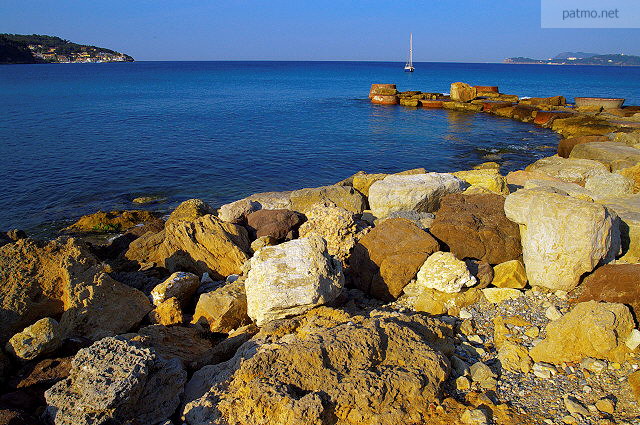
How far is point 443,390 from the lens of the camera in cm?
416

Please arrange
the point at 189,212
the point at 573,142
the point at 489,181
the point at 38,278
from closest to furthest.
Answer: the point at 38,278, the point at 189,212, the point at 489,181, the point at 573,142

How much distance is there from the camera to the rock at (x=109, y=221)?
1307cm

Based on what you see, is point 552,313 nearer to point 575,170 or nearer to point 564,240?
point 564,240

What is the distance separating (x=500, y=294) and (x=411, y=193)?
11.5 feet

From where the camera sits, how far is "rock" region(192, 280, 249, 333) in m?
5.75

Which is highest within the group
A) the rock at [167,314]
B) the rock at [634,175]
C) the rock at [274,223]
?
the rock at [634,175]

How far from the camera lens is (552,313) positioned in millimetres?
5465

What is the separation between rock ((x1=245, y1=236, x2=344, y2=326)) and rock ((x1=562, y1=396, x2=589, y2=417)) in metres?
2.61

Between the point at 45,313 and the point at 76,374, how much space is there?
7.66ft

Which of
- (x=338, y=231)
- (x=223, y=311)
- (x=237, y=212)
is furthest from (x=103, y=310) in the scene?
(x=237, y=212)

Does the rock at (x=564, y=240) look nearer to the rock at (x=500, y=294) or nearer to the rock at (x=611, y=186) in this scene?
the rock at (x=500, y=294)

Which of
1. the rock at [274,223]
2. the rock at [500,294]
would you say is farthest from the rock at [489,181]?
the rock at [500,294]

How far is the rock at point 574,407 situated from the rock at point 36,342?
506 cm

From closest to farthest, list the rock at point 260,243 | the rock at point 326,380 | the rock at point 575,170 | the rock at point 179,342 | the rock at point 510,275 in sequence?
1. the rock at point 326,380
2. the rock at point 179,342
3. the rock at point 510,275
4. the rock at point 260,243
5. the rock at point 575,170
